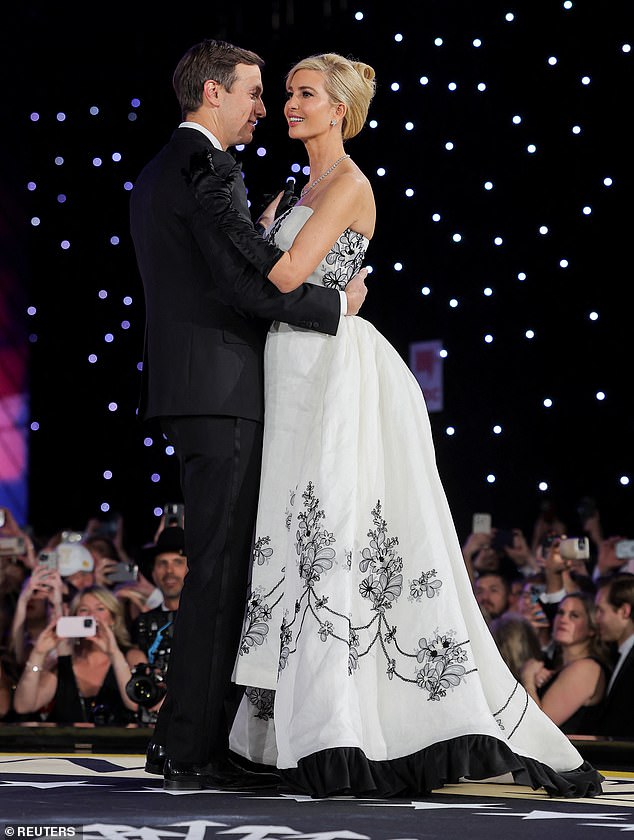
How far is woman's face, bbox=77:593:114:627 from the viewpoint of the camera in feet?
14.2

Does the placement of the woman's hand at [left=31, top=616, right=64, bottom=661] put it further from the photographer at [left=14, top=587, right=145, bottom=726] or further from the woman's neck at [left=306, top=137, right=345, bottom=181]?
the woman's neck at [left=306, top=137, right=345, bottom=181]

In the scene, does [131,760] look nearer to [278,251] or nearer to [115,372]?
[278,251]

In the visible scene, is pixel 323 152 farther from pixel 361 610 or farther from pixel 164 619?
pixel 164 619

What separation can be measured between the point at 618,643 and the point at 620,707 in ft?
1.29

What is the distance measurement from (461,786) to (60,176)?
4.12m

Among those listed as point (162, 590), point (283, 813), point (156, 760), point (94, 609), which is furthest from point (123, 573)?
point (283, 813)

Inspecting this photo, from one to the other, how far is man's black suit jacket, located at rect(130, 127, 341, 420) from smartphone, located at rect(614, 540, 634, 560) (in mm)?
2625

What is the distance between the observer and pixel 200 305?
7.53 feet

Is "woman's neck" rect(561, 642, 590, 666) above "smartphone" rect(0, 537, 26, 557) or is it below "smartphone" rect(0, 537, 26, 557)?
below

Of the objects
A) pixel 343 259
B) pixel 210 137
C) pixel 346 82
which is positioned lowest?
pixel 343 259

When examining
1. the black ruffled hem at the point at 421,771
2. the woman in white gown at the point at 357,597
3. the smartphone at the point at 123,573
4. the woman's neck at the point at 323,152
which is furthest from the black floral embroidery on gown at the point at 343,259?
the smartphone at the point at 123,573

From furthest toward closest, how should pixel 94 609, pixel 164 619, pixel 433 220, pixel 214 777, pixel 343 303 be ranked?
pixel 433 220
pixel 94 609
pixel 164 619
pixel 343 303
pixel 214 777

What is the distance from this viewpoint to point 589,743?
2.92 m

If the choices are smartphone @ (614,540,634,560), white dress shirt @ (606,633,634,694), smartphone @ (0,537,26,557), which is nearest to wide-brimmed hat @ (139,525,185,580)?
smartphone @ (0,537,26,557)
